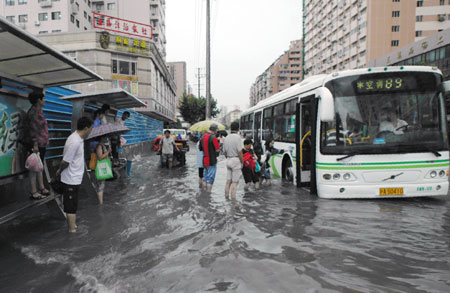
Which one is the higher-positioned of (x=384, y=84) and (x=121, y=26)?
(x=121, y=26)

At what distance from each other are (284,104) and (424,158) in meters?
4.05

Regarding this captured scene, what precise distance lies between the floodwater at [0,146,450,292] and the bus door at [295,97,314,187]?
772mm

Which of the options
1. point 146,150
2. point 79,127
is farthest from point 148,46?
point 79,127

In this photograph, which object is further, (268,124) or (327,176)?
(268,124)

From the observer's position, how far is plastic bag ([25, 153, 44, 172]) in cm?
505

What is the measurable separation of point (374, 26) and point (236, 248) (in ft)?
187

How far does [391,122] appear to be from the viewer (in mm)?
6332

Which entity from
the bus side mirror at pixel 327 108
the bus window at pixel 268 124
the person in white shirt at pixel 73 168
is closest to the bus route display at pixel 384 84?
the bus side mirror at pixel 327 108

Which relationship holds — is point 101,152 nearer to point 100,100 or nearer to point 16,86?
point 16,86

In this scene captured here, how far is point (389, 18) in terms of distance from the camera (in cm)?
5100

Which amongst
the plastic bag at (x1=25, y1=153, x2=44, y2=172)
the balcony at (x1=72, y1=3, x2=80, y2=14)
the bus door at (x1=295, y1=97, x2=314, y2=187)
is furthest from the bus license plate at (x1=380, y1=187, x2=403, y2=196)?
the balcony at (x1=72, y1=3, x2=80, y2=14)

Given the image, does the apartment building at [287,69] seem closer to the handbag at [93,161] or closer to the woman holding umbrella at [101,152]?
the woman holding umbrella at [101,152]

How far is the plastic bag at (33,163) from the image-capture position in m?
5.05

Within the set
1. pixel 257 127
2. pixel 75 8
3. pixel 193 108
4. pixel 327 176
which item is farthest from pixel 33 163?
pixel 193 108
